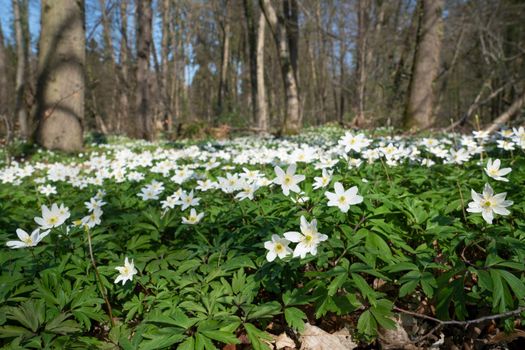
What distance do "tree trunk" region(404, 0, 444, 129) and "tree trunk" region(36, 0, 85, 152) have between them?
789 centimetres

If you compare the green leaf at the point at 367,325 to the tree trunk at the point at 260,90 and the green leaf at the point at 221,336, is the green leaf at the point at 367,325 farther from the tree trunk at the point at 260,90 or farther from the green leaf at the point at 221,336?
the tree trunk at the point at 260,90

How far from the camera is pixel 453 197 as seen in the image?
2227mm

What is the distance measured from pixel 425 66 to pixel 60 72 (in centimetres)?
843

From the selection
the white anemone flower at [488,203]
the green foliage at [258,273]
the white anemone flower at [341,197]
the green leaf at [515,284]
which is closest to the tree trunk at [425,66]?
the green foliage at [258,273]

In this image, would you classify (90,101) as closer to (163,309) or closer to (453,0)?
(453,0)

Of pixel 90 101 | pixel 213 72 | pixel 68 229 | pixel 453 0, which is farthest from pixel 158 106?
pixel 68 229

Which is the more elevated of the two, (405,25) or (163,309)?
(405,25)

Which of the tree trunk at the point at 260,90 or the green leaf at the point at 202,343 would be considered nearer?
the green leaf at the point at 202,343

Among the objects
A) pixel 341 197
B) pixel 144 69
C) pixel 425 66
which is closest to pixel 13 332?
pixel 341 197

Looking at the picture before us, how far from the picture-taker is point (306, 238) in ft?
5.06

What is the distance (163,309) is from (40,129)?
7658 mm

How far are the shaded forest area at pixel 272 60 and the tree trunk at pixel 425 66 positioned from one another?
2 centimetres

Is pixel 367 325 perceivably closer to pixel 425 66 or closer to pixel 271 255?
pixel 271 255

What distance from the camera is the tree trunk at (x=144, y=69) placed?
13.2m
